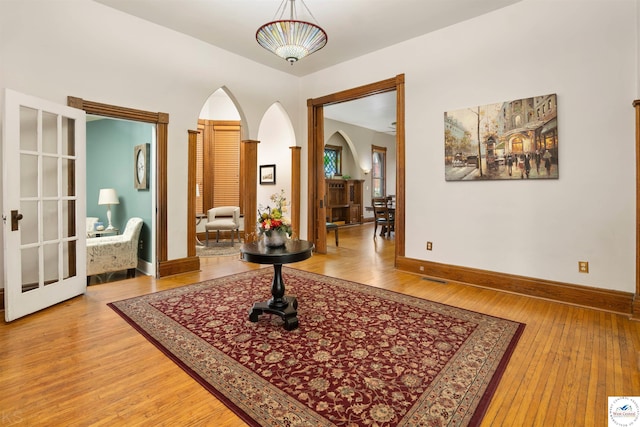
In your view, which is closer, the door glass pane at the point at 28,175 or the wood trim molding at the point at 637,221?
the wood trim molding at the point at 637,221

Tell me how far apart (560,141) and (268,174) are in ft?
20.8

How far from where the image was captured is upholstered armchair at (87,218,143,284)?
4508 mm

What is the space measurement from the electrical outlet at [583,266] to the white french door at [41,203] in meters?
5.54

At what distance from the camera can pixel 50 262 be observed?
3.41 m

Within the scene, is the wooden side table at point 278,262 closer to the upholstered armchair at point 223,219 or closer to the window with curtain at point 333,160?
the upholstered armchair at point 223,219

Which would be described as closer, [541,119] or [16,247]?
[16,247]

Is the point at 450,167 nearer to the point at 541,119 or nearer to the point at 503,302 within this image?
the point at 541,119

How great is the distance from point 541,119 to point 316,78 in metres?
3.87

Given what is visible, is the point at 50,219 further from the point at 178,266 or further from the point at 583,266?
the point at 583,266

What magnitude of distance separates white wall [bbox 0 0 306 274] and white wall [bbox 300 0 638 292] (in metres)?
2.73

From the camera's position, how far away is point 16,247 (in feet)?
9.91

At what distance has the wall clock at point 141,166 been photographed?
198 inches

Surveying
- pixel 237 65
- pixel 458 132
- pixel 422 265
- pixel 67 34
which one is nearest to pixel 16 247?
pixel 67 34

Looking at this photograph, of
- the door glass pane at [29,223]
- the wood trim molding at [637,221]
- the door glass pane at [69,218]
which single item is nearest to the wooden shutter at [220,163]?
the door glass pane at [69,218]
